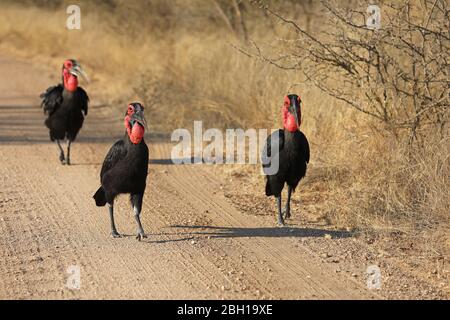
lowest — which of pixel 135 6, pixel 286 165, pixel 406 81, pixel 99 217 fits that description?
pixel 99 217

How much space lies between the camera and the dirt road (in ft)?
19.8

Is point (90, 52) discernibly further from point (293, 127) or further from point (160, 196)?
point (293, 127)

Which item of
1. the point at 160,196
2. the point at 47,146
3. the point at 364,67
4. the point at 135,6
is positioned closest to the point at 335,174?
the point at 364,67

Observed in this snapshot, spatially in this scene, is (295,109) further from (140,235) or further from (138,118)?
(140,235)

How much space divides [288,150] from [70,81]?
3.79 m

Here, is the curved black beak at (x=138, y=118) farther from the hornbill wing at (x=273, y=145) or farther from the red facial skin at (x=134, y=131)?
the hornbill wing at (x=273, y=145)

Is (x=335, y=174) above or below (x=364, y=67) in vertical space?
below

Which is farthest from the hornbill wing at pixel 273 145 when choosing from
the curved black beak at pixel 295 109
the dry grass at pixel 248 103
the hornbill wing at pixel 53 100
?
the hornbill wing at pixel 53 100

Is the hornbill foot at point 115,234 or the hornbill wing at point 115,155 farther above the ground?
the hornbill wing at point 115,155

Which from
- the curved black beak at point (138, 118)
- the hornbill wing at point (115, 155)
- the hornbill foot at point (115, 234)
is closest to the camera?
the curved black beak at point (138, 118)

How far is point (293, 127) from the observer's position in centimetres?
772

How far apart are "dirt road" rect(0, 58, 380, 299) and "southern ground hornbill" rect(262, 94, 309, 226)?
0.46m

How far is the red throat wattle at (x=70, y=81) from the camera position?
10.4 m

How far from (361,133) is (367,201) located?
139cm
